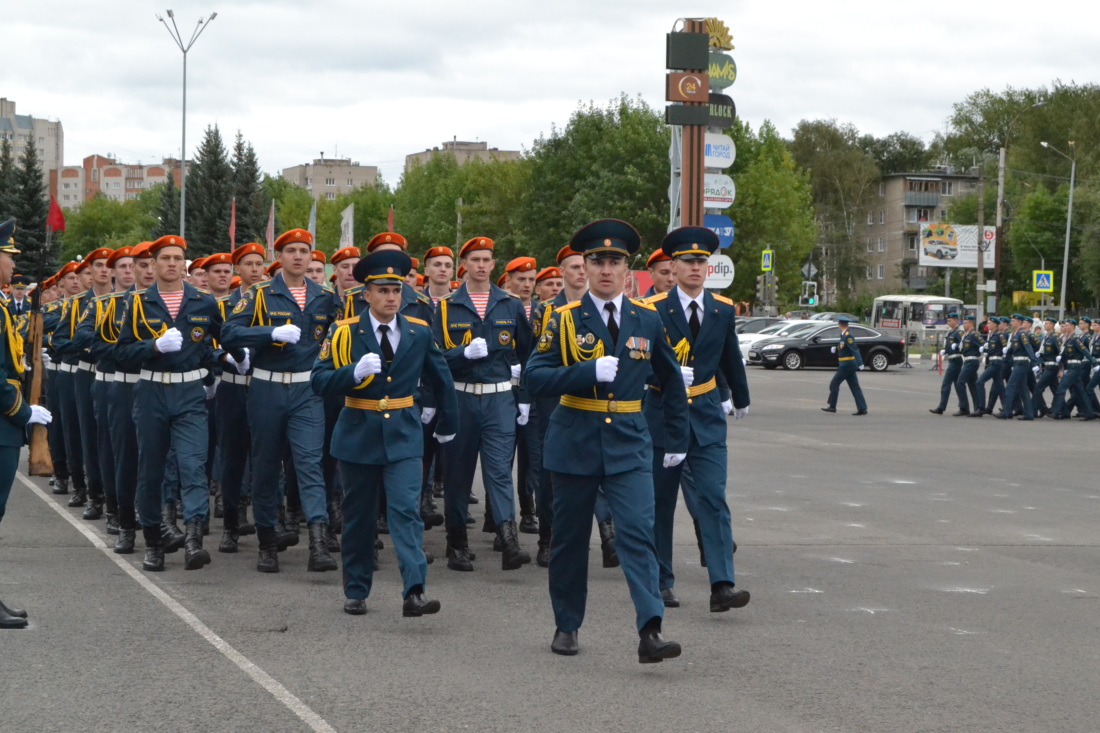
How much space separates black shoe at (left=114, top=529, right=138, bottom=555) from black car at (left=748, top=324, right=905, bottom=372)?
34.6m

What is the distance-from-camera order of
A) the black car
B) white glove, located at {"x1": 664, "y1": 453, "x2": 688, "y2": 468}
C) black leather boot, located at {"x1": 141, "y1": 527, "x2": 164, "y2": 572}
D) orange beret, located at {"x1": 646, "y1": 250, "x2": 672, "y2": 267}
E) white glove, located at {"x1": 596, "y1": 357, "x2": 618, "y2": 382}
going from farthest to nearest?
1. the black car
2. orange beret, located at {"x1": 646, "y1": 250, "x2": 672, "y2": 267}
3. black leather boot, located at {"x1": 141, "y1": 527, "x2": 164, "y2": 572}
4. white glove, located at {"x1": 664, "y1": 453, "x2": 688, "y2": 468}
5. white glove, located at {"x1": 596, "y1": 357, "x2": 618, "y2": 382}

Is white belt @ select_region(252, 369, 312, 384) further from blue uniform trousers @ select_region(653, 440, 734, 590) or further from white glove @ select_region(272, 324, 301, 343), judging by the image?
blue uniform trousers @ select_region(653, 440, 734, 590)

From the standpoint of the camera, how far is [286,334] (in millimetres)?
8727

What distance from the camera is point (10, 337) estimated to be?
7258 millimetres

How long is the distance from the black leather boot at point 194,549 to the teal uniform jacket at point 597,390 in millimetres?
3047

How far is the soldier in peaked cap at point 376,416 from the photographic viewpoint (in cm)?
755

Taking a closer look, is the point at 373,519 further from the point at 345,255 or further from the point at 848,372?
the point at 848,372

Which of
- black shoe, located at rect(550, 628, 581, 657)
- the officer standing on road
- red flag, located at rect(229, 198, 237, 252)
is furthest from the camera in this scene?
red flag, located at rect(229, 198, 237, 252)

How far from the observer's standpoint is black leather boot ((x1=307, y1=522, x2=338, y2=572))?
8852mm

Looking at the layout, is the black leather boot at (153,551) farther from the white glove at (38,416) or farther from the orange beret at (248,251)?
the orange beret at (248,251)

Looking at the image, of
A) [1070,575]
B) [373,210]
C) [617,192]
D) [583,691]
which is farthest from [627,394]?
[373,210]

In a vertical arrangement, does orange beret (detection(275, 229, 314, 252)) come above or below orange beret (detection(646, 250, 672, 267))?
above

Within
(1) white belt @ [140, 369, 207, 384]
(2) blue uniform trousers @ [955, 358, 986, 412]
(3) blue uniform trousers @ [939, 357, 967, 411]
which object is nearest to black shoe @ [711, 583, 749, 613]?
(1) white belt @ [140, 369, 207, 384]

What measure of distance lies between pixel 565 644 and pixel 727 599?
1232mm
